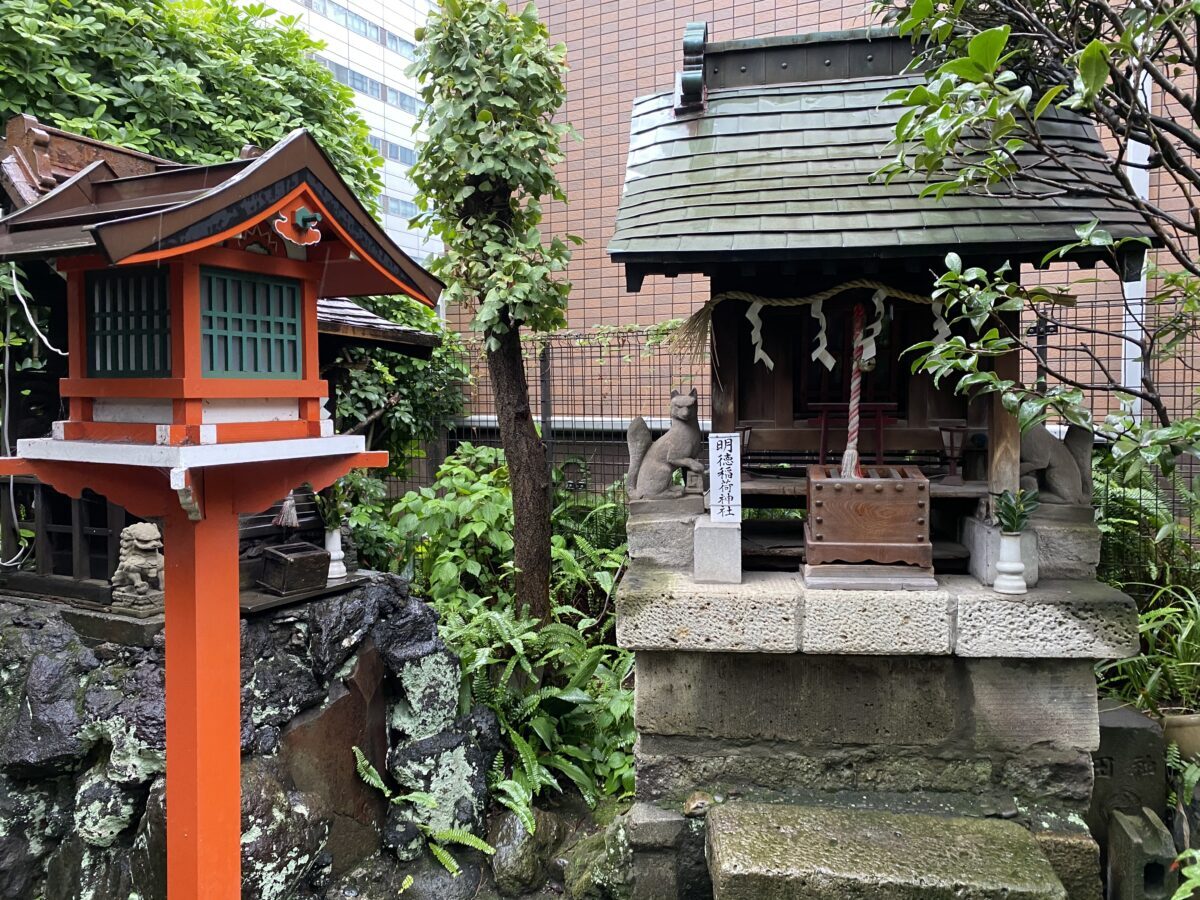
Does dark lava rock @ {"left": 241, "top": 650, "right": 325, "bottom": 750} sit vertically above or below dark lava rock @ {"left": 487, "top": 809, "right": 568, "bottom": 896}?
above

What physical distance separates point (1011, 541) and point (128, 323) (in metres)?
4.63

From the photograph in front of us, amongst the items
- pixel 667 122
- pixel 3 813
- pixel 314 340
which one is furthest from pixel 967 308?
pixel 3 813

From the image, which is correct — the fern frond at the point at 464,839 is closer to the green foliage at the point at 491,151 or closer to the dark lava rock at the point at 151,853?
the dark lava rock at the point at 151,853

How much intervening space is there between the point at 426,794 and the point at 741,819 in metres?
2.53

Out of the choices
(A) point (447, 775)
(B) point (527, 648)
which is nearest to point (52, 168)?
(A) point (447, 775)

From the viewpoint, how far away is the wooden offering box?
15.0 ft

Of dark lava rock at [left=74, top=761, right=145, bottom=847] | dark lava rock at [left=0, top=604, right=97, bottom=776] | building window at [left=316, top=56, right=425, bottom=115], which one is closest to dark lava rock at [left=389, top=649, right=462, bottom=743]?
dark lava rock at [left=74, top=761, right=145, bottom=847]

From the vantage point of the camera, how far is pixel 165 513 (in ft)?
10.6

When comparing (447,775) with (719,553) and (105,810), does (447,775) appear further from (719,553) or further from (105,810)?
(719,553)

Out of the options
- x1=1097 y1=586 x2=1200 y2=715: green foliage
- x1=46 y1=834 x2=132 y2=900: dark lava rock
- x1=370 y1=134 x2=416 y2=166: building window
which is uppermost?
x1=370 y1=134 x2=416 y2=166: building window

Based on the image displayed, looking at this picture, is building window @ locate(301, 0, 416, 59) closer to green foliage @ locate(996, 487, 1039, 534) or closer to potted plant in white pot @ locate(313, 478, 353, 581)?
potted plant in white pot @ locate(313, 478, 353, 581)

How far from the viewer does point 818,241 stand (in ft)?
14.6

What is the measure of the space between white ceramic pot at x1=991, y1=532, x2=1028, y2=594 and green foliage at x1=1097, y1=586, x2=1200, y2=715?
7.32ft

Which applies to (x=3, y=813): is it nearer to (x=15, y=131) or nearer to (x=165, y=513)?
(x=165, y=513)
